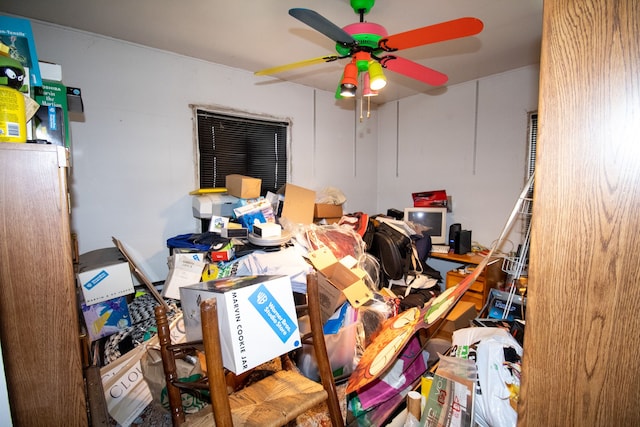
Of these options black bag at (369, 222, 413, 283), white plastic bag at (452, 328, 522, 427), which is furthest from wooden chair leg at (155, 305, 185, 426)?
black bag at (369, 222, 413, 283)

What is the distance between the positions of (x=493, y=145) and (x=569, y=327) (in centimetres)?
320

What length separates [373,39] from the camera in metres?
1.55

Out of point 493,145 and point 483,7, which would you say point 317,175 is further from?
point 483,7

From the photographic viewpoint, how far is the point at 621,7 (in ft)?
1.81

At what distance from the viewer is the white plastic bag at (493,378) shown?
1114 mm

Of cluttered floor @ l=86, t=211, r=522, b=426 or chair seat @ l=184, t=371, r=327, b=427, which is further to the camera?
cluttered floor @ l=86, t=211, r=522, b=426

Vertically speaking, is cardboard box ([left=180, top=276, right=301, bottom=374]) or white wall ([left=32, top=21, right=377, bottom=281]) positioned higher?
white wall ([left=32, top=21, right=377, bottom=281])

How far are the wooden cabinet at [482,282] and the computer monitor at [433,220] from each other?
20.2 inches

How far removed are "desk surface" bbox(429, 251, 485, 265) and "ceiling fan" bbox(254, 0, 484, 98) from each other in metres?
1.86

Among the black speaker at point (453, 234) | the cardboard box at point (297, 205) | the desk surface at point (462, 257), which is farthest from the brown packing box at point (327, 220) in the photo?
the black speaker at point (453, 234)

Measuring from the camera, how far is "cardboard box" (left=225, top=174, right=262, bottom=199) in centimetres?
252

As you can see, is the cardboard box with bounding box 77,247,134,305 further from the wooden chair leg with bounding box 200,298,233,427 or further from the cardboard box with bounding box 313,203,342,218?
the cardboard box with bounding box 313,203,342,218

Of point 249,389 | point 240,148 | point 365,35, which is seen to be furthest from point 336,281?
point 240,148

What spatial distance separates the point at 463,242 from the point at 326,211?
154 centimetres
